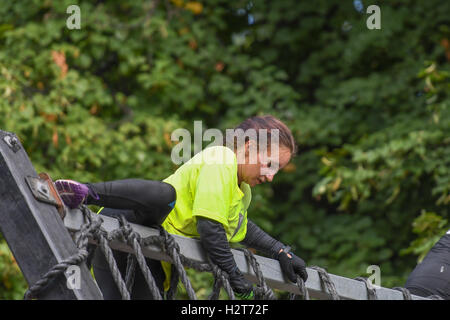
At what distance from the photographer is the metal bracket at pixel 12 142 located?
1437mm

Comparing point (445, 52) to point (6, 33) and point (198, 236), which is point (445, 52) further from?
point (198, 236)

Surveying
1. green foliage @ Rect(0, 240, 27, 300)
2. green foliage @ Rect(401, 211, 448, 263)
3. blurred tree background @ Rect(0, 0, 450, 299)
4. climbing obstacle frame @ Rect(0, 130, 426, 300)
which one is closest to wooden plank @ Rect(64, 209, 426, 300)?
climbing obstacle frame @ Rect(0, 130, 426, 300)

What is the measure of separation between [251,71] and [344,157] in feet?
3.53

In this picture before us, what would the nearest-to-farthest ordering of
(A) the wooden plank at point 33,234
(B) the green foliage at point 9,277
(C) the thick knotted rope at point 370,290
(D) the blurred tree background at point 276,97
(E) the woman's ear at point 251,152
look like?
(A) the wooden plank at point 33,234, (E) the woman's ear at point 251,152, (C) the thick knotted rope at point 370,290, (B) the green foliage at point 9,277, (D) the blurred tree background at point 276,97

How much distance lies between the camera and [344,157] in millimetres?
5078

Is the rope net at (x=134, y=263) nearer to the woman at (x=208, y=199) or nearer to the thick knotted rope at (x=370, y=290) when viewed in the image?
the woman at (x=208, y=199)

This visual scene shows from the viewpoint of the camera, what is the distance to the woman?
166cm

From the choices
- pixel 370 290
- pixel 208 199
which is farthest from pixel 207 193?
pixel 370 290

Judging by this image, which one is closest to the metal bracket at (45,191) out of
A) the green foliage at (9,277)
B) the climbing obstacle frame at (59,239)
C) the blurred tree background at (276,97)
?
the climbing obstacle frame at (59,239)

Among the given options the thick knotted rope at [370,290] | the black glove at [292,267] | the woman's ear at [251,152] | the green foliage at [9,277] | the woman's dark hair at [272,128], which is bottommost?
the green foliage at [9,277]

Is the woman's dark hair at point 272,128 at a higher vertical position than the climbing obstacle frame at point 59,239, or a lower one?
higher

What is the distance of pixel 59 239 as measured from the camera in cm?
137

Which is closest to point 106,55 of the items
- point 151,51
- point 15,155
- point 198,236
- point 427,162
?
point 151,51

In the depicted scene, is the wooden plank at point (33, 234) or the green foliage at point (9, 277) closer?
the wooden plank at point (33, 234)
